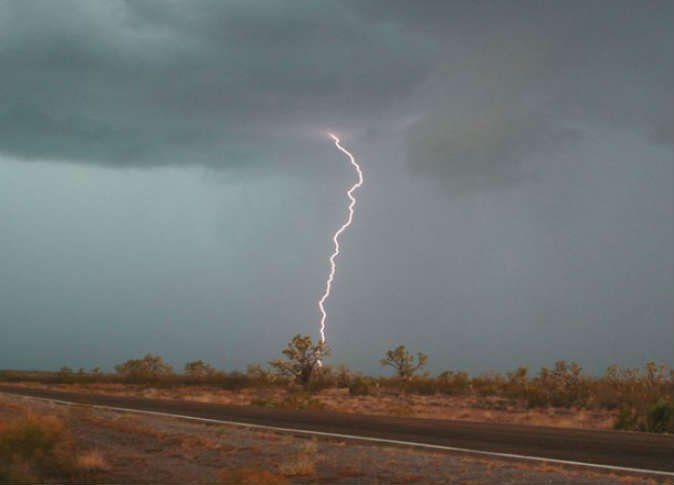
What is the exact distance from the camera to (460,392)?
159ft

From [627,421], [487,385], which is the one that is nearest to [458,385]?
[487,385]

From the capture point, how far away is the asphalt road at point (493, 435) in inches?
627

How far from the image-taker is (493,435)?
19969 millimetres

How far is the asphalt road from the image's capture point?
52.2ft

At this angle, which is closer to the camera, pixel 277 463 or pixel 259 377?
pixel 277 463

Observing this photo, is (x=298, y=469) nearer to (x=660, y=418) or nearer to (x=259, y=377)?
(x=660, y=418)

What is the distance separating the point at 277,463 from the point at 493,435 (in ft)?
25.8

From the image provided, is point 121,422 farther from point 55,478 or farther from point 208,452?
point 55,478

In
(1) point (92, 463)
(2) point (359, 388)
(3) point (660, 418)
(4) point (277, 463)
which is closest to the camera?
(1) point (92, 463)

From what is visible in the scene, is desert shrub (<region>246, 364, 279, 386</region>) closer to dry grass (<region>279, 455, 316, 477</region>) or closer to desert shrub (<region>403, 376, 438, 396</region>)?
desert shrub (<region>403, 376, 438, 396</region>)

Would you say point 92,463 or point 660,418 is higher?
point 660,418

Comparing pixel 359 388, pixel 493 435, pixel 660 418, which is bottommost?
pixel 493 435

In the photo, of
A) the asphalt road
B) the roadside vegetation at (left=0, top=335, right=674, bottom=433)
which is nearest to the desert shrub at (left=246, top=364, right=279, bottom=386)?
the roadside vegetation at (left=0, top=335, right=674, bottom=433)

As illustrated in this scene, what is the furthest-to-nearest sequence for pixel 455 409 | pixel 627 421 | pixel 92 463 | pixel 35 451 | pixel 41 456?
pixel 455 409 < pixel 627 421 < pixel 35 451 < pixel 41 456 < pixel 92 463
